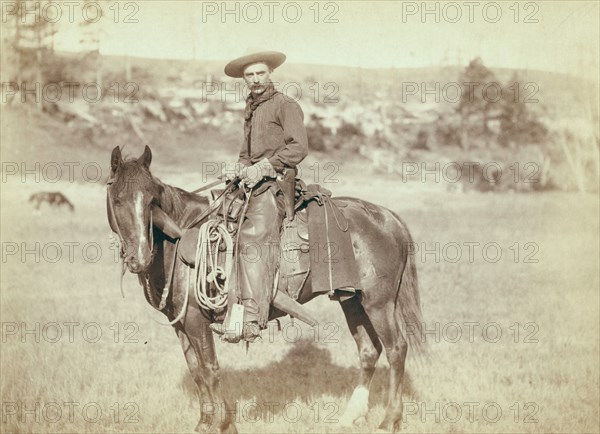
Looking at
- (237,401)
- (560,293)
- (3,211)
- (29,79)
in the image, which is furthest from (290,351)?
(29,79)

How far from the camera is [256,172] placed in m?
6.19

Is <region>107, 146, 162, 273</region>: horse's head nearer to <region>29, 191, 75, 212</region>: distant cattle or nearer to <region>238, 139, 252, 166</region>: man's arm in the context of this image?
<region>238, 139, 252, 166</region>: man's arm

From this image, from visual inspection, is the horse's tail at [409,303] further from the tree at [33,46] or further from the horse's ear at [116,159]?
the tree at [33,46]

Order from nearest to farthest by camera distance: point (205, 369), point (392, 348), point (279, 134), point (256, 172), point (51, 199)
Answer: point (256, 172) < point (205, 369) < point (279, 134) < point (392, 348) < point (51, 199)

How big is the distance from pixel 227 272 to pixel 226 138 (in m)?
28.8

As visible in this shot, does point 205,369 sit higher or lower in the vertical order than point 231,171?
lower

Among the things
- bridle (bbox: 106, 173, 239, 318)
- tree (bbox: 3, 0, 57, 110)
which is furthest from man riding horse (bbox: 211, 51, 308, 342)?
tree (bbox: 3, 0, 57, 110)

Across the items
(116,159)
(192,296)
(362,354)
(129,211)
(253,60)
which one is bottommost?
(362,354)

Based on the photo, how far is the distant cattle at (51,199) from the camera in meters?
20.6

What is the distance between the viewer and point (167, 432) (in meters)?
6.91

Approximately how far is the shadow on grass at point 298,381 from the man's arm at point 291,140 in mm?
3101

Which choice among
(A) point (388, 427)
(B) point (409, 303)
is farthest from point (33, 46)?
(A) point (388, 427)

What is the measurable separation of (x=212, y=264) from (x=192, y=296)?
403mm

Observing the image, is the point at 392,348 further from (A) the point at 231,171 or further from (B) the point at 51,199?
(B) the point at 51,199
